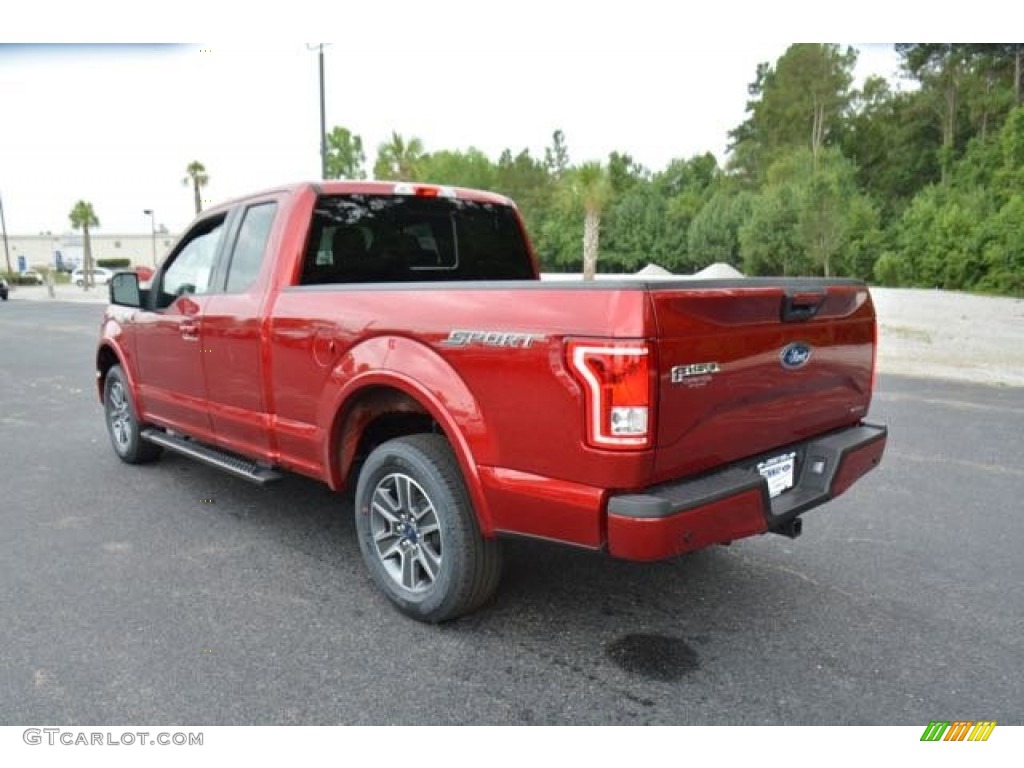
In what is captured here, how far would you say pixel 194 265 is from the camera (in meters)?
4.83

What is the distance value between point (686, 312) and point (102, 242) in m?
118

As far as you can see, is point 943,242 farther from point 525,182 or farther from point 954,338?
point 525,182

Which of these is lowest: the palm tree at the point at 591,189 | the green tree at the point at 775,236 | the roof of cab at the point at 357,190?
the roof of cab at the point at 357,190

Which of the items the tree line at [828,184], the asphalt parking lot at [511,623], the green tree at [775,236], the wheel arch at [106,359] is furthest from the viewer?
Result: the green tree at [775,236]

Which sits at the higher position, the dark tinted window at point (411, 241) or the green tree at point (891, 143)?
the green tree at point (891, 143)

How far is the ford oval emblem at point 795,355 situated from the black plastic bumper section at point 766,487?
1.20ft

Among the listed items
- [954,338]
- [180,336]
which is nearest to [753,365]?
[180,336]

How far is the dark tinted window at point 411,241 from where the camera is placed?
159 inches

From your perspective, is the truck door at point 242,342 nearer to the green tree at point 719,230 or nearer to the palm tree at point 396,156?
the green tree at point 719,230

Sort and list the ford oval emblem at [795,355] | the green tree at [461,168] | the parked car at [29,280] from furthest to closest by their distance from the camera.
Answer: the green tree at [461,168]
the parked car at [29,280]
the ford oval emblem at [795,355]

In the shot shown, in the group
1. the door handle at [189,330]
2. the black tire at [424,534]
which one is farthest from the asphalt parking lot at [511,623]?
the door handle at [189,330]

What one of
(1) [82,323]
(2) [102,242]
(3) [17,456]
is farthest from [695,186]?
(2) [102,242]

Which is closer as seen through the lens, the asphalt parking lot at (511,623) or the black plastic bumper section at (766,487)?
the black plastic bumper section at (766,487)

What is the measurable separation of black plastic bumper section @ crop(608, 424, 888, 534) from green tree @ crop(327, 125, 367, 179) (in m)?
76.5
